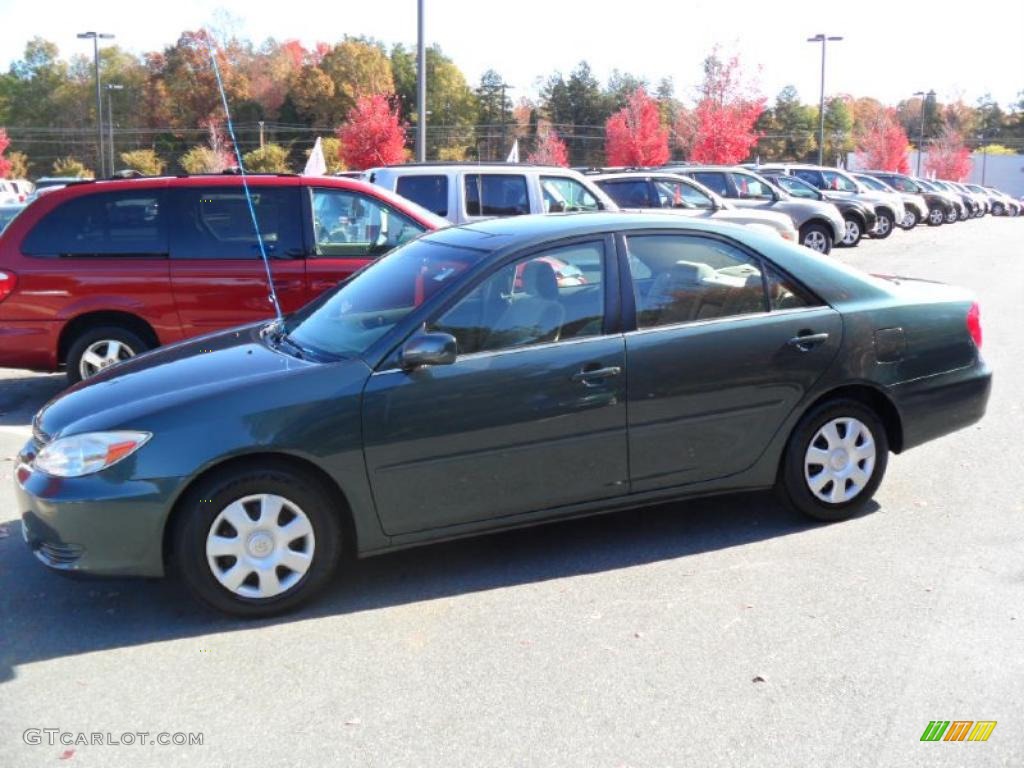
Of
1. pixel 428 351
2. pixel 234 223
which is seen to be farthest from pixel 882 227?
pixel 428 351

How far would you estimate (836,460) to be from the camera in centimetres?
520

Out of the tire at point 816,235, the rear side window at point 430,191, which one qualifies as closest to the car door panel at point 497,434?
the rear side window at point 430,191

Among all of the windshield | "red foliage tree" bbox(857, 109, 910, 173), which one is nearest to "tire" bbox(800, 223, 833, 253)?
the windshield

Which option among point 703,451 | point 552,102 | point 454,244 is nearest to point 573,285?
point 454,244

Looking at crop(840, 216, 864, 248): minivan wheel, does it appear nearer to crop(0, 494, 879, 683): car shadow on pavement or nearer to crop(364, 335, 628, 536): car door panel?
crop(0, 494, 879, 683): car shadow on pavement

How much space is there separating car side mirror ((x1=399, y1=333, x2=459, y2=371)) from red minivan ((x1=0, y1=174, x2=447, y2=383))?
396 centimetres

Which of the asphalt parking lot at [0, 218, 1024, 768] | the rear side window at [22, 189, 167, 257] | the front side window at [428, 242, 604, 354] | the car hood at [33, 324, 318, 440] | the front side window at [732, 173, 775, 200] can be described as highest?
the front side window at [732, 173, 775, 200]

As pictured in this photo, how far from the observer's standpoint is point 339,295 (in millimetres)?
5207

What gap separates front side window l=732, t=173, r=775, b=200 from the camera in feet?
65.2

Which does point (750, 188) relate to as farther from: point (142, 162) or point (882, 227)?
point (142, 162)

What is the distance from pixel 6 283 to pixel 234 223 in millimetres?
1733

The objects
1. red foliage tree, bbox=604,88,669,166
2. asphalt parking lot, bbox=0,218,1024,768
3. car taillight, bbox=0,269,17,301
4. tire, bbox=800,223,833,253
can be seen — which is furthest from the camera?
red foliage tree, bbox=604,88,669,166

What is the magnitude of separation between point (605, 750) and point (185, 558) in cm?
189

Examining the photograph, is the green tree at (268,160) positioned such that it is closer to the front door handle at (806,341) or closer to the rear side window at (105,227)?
the rear side window at (105,227)
